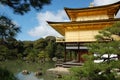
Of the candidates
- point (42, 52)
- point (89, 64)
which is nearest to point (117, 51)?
point (89, 64)

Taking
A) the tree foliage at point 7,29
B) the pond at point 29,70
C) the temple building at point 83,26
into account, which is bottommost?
the pond at point 29,70

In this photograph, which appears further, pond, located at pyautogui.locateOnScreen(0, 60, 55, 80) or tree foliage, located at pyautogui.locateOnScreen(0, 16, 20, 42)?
pond, located at pyautogui.locateOnScreen(0, 60, 55, 80)

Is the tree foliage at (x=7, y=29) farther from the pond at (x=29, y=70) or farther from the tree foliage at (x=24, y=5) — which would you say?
the pond at (x=29, y=70)

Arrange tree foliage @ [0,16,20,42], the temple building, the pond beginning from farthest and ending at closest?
the temple building → the pond → tree foliage @ [0,16,20,42]

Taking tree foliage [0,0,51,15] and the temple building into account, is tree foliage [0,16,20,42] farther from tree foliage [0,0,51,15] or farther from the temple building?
the temple building

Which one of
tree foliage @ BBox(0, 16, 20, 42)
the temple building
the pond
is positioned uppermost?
the temple building

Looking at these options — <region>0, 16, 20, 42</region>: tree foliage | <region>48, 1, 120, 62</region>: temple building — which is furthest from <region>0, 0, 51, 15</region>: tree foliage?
<region>48, 1, 120, 62</region>: temple building

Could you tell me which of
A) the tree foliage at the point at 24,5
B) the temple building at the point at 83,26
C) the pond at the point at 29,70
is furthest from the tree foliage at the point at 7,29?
the temple building at the point at 83,26

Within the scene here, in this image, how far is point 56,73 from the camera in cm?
1480

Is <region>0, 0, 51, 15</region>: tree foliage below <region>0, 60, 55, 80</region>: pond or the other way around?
the other way around

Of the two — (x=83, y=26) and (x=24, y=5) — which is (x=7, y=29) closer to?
(x=24, y=5)

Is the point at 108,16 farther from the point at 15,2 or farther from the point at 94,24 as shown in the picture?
the point at 15,2

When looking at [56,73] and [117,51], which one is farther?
[56,73]

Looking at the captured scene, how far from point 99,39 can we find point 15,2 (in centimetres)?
444
